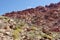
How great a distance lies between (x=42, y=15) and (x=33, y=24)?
257 inches

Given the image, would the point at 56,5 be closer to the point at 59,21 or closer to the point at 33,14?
the point at 33,14

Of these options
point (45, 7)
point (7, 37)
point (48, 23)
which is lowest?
point (7, 37)

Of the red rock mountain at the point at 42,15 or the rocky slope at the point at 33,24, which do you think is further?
the red rock mountain at the point at 42,15

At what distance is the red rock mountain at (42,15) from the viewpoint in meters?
28.7

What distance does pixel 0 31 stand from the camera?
1384 centimetres

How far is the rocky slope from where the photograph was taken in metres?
14.6

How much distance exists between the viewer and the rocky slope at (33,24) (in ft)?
47.8

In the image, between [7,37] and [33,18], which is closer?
[7,37]

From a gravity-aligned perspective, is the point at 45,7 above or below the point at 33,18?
above

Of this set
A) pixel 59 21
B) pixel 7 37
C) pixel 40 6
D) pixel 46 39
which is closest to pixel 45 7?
pixel 40 6

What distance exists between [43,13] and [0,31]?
19567 millimetres

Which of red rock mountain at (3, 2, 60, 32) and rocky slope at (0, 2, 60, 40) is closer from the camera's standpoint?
rocky slope at (0, 2, 60, 40)

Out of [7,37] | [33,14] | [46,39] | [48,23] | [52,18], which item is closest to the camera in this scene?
[7,37]

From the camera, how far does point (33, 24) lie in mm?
25625
